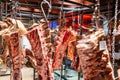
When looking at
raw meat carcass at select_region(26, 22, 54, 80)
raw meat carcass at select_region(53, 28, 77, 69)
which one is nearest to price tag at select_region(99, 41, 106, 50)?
raw meat carcass at select_region(26, 22, 54, 80)

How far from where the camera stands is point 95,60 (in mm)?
1042

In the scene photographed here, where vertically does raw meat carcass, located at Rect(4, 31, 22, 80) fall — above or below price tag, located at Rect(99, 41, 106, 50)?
below

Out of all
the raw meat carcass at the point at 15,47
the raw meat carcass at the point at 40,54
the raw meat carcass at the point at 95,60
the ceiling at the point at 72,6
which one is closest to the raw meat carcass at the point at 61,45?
the ceiling at the point at 72,6

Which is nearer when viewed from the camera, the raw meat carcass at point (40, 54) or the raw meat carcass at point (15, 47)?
the raw meat carcass at point (40, 54)

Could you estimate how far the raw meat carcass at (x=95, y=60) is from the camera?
1032 millimetres

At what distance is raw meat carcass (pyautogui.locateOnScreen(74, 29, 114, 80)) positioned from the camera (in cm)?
103

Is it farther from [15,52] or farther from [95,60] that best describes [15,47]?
[95,60]

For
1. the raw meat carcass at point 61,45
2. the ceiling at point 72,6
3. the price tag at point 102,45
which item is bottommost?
the raw meat carcass at point 61,45

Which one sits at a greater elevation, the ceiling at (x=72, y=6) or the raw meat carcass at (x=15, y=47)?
the ceiling at (x=72, y=6)

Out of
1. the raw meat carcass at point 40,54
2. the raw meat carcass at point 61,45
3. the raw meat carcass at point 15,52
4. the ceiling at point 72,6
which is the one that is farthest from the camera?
the ceiling at point 72,6

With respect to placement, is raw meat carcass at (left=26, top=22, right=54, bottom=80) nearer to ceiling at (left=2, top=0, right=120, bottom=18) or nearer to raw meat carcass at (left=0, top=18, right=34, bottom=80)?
raw meat carcass at (left=0, top=18, right=34, bottom=80)

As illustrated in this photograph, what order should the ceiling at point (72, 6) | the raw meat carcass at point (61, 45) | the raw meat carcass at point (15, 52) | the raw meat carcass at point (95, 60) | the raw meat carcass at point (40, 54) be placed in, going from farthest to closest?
the ceiling at point (72, 6) < the raw meat carcass at point (61, 45) < the raw meat carcass at point (15, 52) < the raw meat carcass at point (40, 54) < the raw meat carcass at point (95, 60)

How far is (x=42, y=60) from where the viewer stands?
4.62ft

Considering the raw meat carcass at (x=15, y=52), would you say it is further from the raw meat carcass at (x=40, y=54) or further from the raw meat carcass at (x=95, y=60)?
the raw meat carcass at (x=95, y=60)
